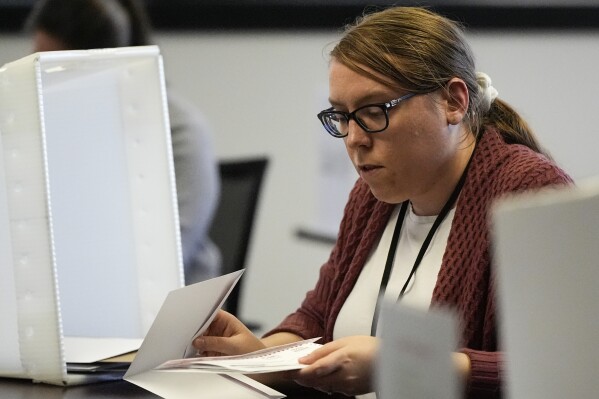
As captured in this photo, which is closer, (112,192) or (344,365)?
(344,365)

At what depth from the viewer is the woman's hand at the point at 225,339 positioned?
1.46 meters

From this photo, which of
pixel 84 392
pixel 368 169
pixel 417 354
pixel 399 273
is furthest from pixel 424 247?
pixel 417 354

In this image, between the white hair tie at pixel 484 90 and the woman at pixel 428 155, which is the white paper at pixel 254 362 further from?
the white hair tie at pixel 484 90

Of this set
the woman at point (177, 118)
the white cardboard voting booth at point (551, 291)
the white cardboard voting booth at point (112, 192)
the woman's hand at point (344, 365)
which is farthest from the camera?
the woman at point (177, 118)

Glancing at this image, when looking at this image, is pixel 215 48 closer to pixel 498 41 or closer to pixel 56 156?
pixel 498 41

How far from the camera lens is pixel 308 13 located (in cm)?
339

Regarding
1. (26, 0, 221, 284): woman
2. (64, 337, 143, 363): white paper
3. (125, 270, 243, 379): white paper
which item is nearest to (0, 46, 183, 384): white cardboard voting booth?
(64, 337, 143, 363): white paper

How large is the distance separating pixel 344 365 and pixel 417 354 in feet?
1.16

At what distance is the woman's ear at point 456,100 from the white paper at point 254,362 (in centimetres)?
40

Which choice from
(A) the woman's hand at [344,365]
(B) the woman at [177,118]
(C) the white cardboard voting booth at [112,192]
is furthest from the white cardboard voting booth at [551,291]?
(B) the woman at [177,118]

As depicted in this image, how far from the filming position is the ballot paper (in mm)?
1316

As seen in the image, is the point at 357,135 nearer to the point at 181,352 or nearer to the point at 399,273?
the point at 399,273

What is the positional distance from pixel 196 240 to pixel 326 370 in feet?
4.64

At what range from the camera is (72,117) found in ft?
5.58
